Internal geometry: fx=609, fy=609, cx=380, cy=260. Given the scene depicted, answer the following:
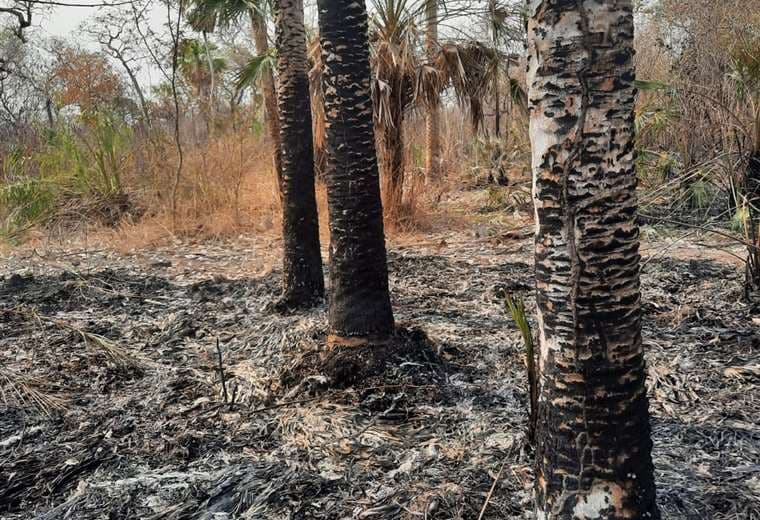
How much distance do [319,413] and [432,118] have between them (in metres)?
8.62

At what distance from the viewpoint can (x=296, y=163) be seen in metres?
4.76

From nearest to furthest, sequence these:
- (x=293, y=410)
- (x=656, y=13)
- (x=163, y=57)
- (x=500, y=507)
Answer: (x=500, y=507) → (x=293, y=410) → (x=163, y=57) → (x=656, y=13)

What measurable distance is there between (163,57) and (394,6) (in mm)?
5394

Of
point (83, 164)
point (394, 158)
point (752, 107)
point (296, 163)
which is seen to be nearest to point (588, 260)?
point (296, 163)

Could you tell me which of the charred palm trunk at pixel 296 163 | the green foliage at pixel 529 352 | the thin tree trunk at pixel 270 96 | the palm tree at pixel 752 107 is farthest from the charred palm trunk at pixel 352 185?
the thin tree trunk at pixel 270 96

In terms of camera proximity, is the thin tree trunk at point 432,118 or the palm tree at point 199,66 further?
the palm tree at point 199,66

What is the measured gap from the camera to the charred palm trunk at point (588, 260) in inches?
63.7

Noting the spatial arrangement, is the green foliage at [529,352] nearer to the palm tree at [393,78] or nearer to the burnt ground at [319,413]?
the burnt ground at [319,413]

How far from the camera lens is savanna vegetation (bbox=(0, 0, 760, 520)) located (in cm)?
175

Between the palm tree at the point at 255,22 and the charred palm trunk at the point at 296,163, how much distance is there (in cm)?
246

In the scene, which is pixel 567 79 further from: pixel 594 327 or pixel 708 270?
pixel 708 270

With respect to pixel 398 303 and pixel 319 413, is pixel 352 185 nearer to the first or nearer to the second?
pixel 319 413

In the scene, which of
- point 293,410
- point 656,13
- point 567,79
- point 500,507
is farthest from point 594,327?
point 656,13

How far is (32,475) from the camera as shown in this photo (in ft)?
9.69
